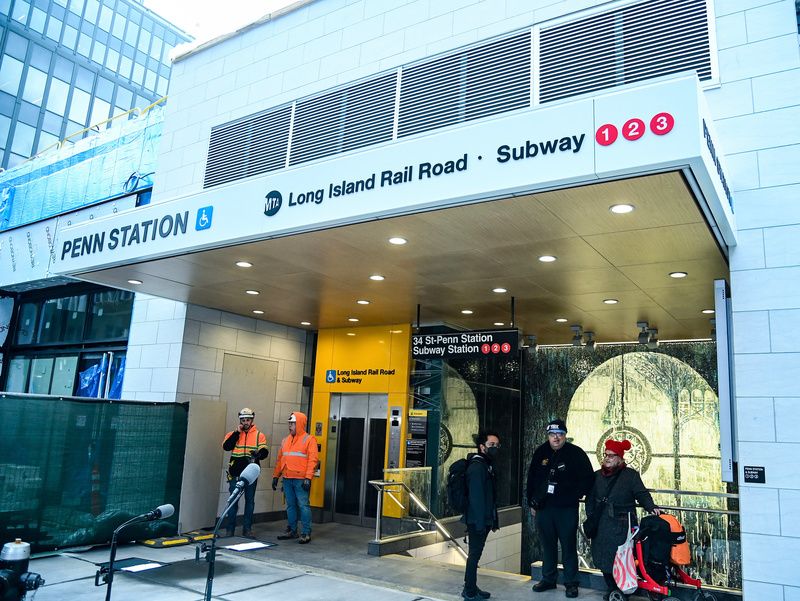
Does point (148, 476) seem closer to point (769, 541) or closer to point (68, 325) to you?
point (68, 325)

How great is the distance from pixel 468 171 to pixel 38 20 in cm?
3385

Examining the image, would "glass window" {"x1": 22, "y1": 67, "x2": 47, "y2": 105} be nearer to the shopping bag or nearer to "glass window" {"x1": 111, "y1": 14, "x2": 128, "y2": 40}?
"glass window" {"x1": 111, "y1": 14, "x2": 128, "y2": 40}

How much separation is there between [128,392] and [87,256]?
3211mm

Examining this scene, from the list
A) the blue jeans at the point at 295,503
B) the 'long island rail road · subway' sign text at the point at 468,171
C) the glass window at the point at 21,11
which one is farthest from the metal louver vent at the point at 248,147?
the glass window at the point at 21,11

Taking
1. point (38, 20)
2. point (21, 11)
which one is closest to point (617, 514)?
point (21, 11)

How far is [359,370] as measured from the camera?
11203 mm

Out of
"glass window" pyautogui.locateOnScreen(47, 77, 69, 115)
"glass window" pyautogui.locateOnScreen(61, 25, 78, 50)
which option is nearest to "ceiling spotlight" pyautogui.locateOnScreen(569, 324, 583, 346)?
"glass window" pyautogui.locateOnScreen(47, 77, 69, 115)

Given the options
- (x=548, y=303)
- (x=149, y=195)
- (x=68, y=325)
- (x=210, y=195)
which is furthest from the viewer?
(x=68, y=325)

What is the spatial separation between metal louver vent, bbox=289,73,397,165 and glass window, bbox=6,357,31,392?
355 inches

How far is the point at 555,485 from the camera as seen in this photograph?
6695 mm

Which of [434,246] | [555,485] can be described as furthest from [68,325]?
[555,485]

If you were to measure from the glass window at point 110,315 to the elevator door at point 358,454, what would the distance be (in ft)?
13.8

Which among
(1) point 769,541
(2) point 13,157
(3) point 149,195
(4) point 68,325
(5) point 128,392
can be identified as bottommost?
(1) point 769,541

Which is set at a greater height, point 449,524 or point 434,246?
point 434,246
